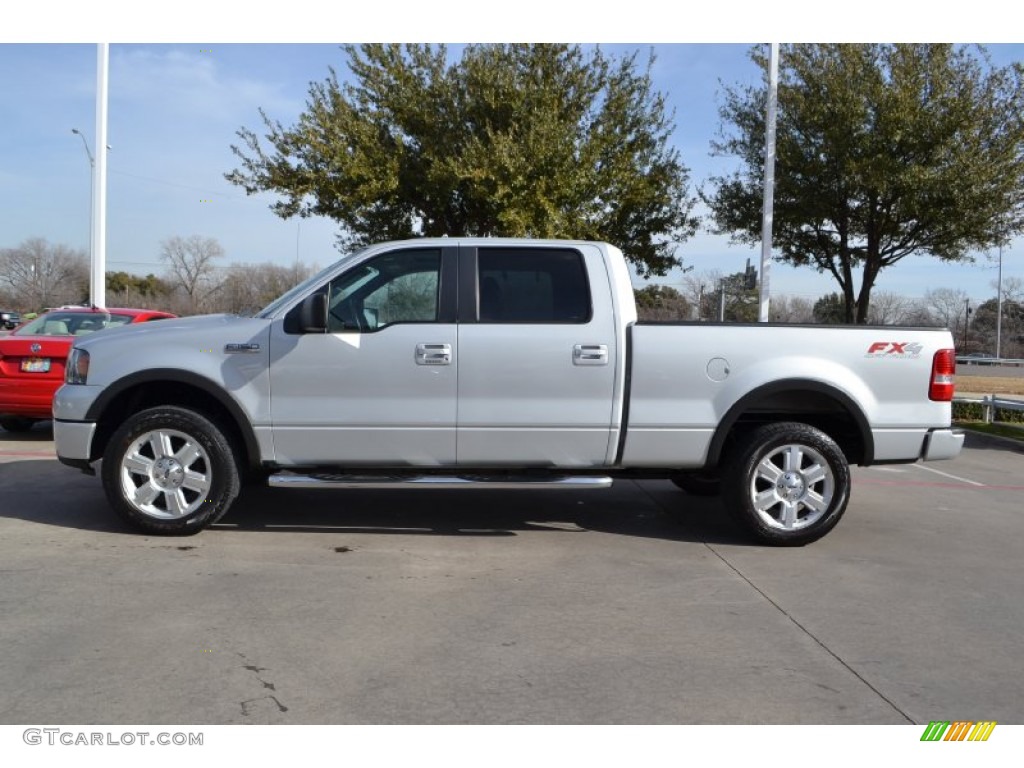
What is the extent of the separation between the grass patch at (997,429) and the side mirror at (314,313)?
1144cm

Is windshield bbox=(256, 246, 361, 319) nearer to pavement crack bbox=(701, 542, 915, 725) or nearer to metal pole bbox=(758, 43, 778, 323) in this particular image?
pavement crack bbox=(701, 542, 915, 725)

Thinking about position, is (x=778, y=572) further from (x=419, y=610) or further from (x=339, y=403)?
(x=339, y=403)

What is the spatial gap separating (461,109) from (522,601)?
463 inches

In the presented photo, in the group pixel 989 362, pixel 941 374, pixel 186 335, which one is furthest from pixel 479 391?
pixel 989 362

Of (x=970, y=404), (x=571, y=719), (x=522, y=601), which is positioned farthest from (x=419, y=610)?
(x=970, y=404)

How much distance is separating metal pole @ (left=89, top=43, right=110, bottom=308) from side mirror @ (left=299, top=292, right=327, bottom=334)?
12207 millimetres

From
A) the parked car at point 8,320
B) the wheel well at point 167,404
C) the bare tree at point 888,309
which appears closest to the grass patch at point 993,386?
the bare tree at point 888,309

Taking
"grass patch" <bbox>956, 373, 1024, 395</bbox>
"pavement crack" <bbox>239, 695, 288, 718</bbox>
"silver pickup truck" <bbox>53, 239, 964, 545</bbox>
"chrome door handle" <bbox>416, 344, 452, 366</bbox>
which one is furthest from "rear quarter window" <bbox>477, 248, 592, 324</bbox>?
"grass patch" <bbox>956, 373, 1024, 395</bbox>

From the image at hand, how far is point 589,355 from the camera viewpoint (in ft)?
18.9

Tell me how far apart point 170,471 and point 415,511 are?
6.31 ft

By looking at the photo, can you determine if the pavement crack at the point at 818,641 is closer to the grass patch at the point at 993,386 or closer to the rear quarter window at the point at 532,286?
the rear quarter window at the point at 532,286

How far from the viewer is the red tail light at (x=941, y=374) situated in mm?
5879

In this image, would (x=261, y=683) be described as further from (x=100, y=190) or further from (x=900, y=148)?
(x=100, y=190)

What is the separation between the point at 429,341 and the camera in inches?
226
